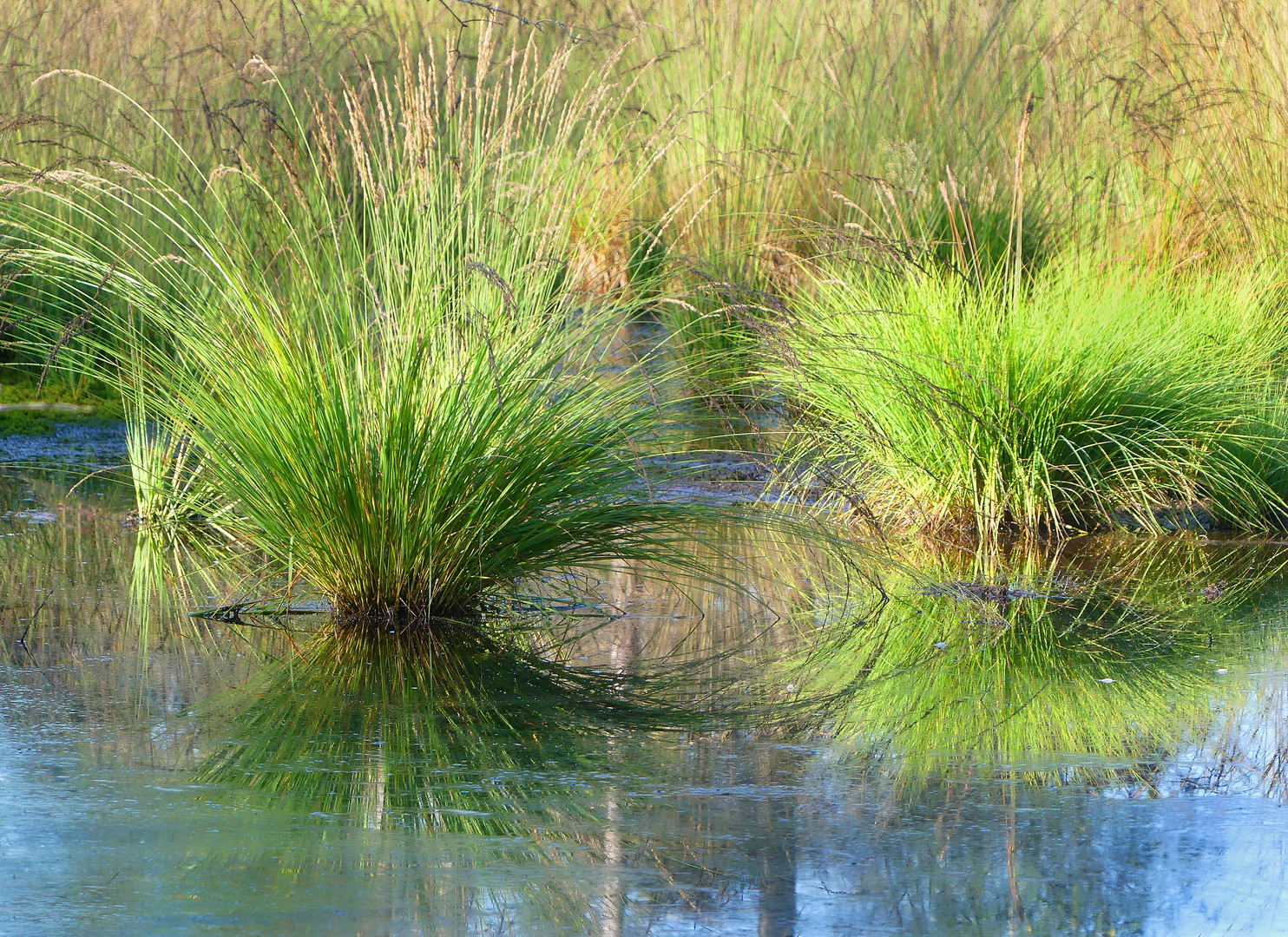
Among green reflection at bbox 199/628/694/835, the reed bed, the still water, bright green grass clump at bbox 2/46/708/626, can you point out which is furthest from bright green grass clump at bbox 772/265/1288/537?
green reflection at bbox 199/628/694/835

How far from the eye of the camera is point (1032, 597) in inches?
221

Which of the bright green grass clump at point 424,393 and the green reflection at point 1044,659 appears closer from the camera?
the green reflection at point 1044,659

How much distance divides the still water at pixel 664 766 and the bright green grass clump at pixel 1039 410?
0.98 m

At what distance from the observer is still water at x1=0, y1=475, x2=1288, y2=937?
301 cm

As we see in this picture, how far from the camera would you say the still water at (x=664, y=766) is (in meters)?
3.01

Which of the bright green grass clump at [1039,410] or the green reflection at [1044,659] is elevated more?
→ the bright green grass clump at [1039,410]

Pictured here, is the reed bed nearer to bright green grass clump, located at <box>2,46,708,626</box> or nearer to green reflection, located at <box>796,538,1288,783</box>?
bright green grass clump, located at <box>2,46,708,626</box>

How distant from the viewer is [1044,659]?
4801 millimetres

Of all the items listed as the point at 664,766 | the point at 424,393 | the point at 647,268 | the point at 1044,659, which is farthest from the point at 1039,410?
the point at 647,268

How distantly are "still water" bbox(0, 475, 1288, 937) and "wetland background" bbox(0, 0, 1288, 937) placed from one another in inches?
0.6

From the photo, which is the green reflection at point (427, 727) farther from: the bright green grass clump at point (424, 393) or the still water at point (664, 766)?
the bright green grass clump at point (424, 393)

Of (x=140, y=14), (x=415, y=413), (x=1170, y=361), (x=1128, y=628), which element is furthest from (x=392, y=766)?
(x=140, y=14)

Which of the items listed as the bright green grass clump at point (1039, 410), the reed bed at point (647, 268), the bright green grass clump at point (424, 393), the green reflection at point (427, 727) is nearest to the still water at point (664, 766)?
the green reflection at point (427, 727)

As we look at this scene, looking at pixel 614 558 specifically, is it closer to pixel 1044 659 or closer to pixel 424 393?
pixel 424 393
